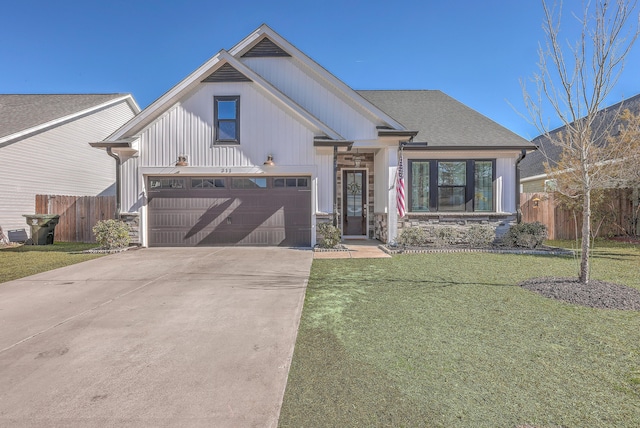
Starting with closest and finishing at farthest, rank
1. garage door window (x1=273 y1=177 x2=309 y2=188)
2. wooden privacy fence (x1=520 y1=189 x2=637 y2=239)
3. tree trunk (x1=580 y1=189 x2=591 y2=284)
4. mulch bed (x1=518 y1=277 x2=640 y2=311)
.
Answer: mulch bed (x1=518 y1=277 x2=640 y2=311)
tree trunk (x1=580 y1=189 x2=591 y2=284)
garage door window (x1=273 y1=177 x2=309 y2=188)
wooden privacy fence (x1=520 y1=189 x2=637 y2=239)

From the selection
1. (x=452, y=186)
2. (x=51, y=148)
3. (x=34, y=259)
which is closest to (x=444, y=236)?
(x=452, y=186)

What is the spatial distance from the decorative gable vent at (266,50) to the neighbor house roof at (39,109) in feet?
31.3

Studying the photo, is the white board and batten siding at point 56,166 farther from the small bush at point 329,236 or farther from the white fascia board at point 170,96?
the small bush at point 329,236

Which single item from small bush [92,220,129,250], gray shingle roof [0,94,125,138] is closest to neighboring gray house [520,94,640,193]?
small bush [92,220,129,250]

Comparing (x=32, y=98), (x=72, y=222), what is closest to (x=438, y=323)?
(x=72, y=222)

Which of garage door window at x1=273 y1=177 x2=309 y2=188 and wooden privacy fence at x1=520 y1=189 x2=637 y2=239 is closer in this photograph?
garage door window at x1=273 y1=177 x2=309 y2=188

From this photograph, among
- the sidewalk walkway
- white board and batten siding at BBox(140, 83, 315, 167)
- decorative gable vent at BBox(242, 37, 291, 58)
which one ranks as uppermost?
decorative gable vent at BBox(242, 37, 291, 58)

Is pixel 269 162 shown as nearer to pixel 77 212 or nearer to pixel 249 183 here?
pixel 249 183

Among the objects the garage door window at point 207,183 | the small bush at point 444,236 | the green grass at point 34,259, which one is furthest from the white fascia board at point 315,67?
the green grass at point 34,259

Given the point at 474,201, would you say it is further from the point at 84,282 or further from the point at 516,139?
the point at 84,282

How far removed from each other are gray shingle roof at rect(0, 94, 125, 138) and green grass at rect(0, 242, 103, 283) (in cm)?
516

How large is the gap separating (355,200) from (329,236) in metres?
3.24

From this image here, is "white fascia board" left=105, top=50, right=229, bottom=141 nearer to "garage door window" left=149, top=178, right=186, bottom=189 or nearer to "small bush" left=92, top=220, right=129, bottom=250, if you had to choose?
"garage door window" left=149, top=178, right=186, bottom=189

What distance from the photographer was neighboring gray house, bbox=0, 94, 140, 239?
12.2m
